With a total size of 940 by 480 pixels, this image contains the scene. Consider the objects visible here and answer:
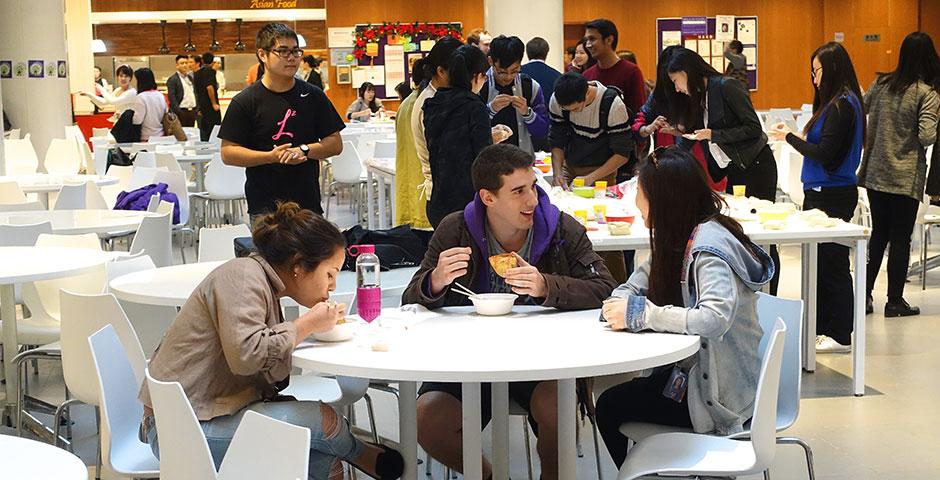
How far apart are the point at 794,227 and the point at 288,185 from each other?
2.36 metres

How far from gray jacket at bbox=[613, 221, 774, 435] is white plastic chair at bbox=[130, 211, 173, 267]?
3.33 m

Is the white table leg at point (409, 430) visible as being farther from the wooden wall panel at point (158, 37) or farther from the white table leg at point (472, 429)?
the wooden wall panel at point (158, 37)

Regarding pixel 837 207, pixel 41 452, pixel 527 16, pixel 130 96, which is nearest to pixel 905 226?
pixel 837 207

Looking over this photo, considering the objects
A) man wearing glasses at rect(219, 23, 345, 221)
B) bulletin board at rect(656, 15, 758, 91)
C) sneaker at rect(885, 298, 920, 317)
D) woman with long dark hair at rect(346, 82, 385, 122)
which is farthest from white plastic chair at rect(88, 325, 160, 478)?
bulletin board at rect(656, 15, 758, 91)

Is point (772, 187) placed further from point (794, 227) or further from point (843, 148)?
point (794, 227)

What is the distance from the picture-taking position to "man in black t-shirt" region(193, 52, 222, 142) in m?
14.0

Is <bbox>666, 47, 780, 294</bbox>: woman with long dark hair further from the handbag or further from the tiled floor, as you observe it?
the handbag

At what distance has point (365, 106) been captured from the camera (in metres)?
18.5

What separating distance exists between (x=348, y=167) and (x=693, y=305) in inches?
344

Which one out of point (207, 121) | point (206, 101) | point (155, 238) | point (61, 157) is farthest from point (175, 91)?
Answer: point (155, 238)

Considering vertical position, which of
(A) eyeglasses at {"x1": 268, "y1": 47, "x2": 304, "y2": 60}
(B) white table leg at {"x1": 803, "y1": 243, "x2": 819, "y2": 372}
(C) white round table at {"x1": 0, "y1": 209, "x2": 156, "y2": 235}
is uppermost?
(A) eyeglasses at {"x1": 268, "y1": 47, "x2": 304, "y2": 60}

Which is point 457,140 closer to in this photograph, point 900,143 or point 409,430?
point 409,430

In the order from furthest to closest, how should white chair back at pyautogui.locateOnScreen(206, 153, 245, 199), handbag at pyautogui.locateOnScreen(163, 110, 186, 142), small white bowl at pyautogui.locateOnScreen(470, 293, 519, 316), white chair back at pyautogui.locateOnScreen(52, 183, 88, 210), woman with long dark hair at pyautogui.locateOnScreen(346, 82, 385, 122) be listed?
1. woman with long dark hair at pyautogui.locateOnScreen(346, 82, 385, 122)
2. handbag at pyautogui.locateOnScreen(163, 110, 186, 142)
3. white chair back at pyautogui.locateOnScreen(206, 153, 245, 199)
4. white chair back at pyautogui.locateOnScreen(52, 183, 88, 210)
5. small white bowl at pyautogui.locateOnScreen(470, 293, 519, 316)

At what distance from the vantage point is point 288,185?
5.80m
